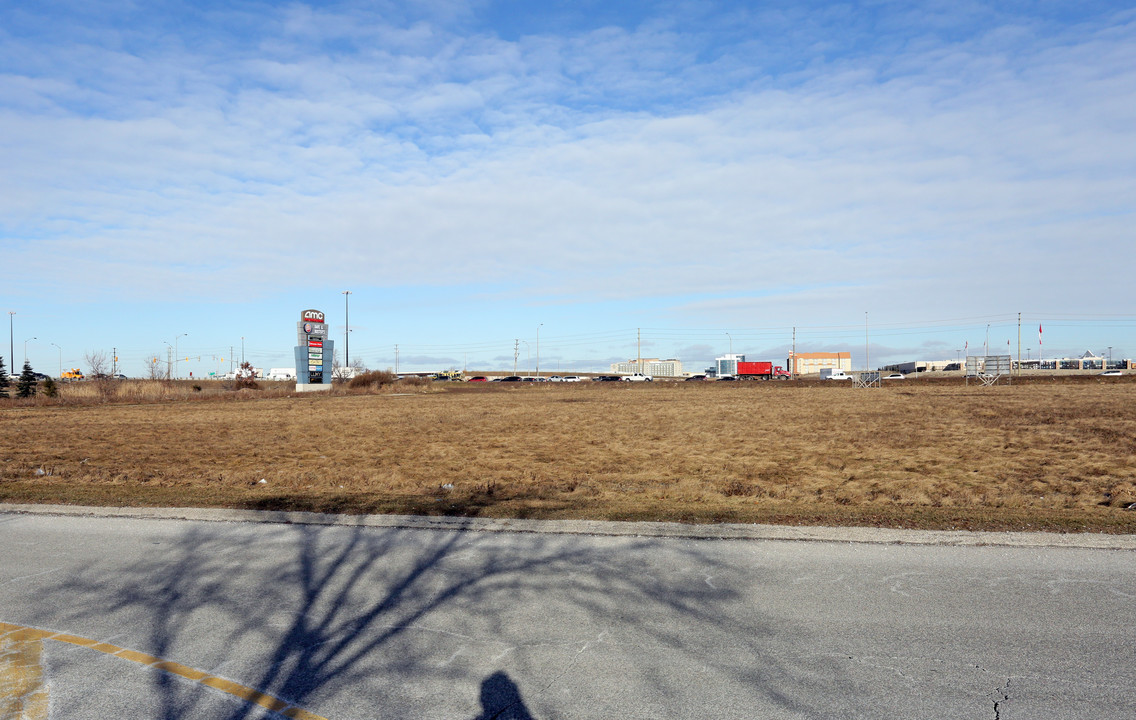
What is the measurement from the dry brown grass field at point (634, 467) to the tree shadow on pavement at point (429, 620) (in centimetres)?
201

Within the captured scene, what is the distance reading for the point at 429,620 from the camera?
5547 mm

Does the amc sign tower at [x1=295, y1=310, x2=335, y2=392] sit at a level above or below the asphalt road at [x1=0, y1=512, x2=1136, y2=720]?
above

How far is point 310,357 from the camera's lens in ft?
238

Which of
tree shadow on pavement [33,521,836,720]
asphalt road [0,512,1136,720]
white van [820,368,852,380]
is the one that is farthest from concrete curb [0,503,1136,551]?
white van [820,368,852,380]

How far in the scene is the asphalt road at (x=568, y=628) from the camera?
4.29m

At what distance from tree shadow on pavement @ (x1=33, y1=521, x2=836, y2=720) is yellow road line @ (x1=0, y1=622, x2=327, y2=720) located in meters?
0.08

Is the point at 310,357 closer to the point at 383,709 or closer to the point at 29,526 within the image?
the point at 29,526

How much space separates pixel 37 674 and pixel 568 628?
3528 millimetres

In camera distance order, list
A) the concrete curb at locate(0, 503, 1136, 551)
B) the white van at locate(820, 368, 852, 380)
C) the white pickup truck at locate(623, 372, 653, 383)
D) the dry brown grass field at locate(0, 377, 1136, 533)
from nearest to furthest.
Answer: the concrete curb at locate(0, 503, 1136, 551)
the dry brown grass field at locate(0, 377, 1136, 533)
the white van at locate(820, 368, 852, 380)
the white pickup truck at locate(623, 372, 653, 383)

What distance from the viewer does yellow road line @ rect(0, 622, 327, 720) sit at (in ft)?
13.9

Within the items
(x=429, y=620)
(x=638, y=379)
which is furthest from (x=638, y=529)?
(x=638, y=379)

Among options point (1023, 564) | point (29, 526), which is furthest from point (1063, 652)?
point (29, 526)

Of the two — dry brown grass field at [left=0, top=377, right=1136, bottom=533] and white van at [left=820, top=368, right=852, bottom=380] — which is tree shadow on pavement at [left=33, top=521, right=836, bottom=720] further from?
white van at [left=820, top=368, right=852, bottom=380]

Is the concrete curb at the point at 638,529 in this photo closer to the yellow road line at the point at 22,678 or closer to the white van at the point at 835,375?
the yellow road line at the point at 22,678
